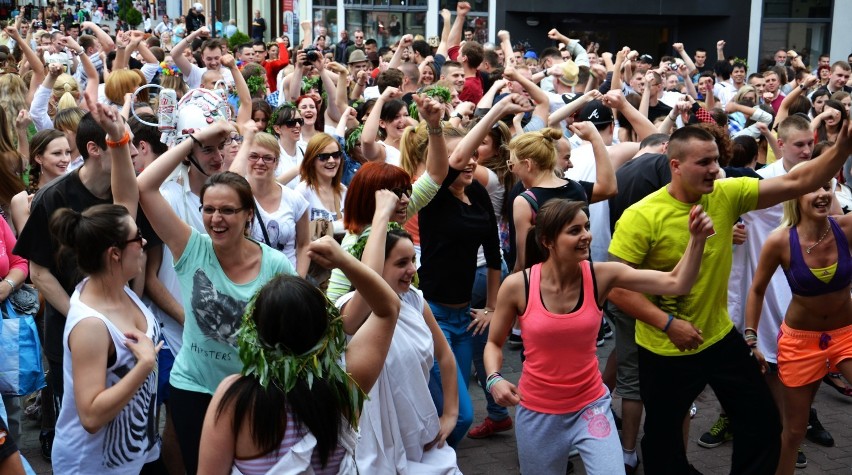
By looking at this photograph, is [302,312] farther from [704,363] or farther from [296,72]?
[296,72]

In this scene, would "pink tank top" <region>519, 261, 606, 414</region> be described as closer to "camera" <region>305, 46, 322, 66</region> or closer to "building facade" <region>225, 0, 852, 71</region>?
"camera" <region>305, 46, 322, 66</region>

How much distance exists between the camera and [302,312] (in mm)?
2939

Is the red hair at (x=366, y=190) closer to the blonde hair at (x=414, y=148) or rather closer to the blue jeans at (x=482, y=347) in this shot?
the blonde hair at (x=414, y=148)

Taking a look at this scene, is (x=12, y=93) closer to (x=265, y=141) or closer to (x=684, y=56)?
(x=265, y=141)

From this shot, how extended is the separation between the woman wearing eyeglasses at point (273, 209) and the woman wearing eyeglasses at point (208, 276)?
1.11m

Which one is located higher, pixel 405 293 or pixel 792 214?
pixel 792 214

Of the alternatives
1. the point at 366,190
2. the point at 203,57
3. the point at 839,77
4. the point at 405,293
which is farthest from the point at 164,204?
the point at 839,77

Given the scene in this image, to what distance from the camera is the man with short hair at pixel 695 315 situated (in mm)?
4875

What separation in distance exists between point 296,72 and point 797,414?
19.3 ft

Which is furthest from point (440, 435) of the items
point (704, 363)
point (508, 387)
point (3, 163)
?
point (3, 163)

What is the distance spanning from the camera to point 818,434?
6.32 meters

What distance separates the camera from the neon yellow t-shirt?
491 cm

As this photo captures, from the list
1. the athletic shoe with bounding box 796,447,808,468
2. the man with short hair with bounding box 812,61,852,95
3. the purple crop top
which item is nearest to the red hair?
the purple crop top

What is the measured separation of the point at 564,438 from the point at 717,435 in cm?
217
